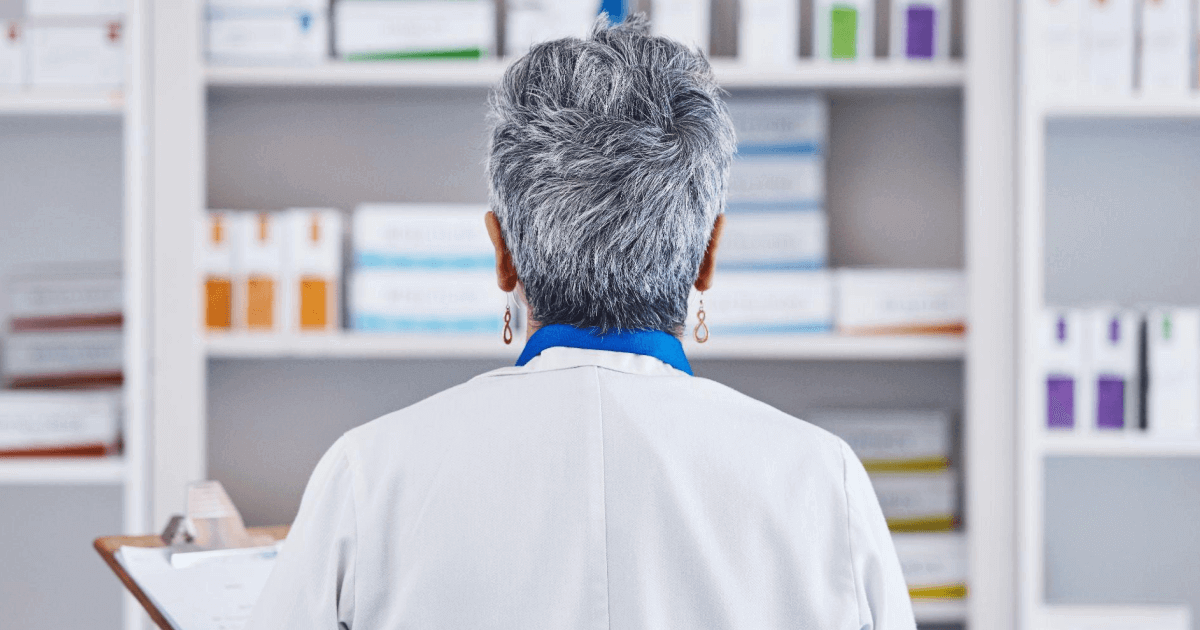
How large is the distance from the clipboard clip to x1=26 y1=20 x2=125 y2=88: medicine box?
1.04m

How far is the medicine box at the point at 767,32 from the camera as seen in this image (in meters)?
1.93

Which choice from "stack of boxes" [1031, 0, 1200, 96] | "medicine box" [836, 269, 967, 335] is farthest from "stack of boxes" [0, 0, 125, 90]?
"stack of boxes" [1031, 0, 1200, 96]

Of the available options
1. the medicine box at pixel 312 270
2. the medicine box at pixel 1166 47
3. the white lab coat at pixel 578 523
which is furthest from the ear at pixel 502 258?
the medicine box at pixel 1166 47

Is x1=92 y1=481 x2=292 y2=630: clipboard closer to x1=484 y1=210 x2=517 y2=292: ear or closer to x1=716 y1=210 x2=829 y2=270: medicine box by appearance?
x1=484 y1=210 x2=517 y2=292: ear

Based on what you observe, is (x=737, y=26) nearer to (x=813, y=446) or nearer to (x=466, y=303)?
(x=466, y=303)

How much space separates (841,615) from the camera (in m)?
0.76

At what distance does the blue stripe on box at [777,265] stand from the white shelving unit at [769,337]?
0.13 metres

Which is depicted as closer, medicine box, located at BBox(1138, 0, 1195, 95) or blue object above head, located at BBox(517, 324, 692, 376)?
blue object above head, located at BBox(517, 324, 692, 376)

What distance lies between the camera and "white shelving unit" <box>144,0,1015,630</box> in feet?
6.25

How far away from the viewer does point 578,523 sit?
74 centimetres

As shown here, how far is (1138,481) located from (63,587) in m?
2.40

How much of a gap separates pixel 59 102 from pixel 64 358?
0.49 metres

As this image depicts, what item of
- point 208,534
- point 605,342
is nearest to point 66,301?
point 208,534

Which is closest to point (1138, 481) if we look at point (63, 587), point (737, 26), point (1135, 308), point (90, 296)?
point (1135, 308)
